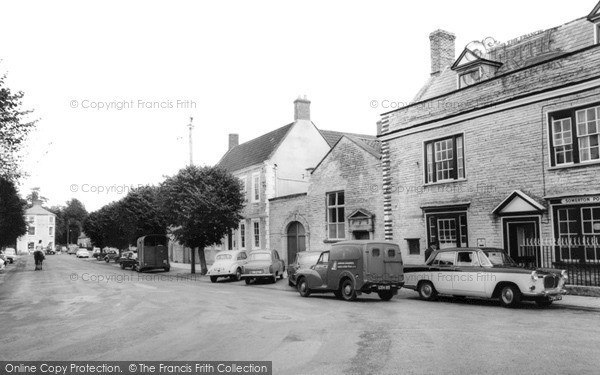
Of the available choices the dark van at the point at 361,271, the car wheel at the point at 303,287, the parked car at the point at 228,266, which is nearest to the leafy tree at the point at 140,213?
the parked car at the point at 228,266

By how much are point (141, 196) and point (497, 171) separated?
114 feet

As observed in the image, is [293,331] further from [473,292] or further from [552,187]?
[552,187]

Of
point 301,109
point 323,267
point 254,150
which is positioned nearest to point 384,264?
point 323,267

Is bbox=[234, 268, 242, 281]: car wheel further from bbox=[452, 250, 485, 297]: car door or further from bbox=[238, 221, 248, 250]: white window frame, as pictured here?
bbox=[452, 250, 485, 297]: car door

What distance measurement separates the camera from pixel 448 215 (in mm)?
20578

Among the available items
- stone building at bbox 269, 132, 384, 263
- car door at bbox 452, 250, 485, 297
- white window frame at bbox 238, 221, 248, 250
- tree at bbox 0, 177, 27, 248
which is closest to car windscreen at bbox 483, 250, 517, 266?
car door at bbox 452, 250, 485, 297

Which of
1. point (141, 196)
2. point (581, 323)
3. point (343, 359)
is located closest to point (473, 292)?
point (581, 323)

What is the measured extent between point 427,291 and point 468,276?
5.88 feet

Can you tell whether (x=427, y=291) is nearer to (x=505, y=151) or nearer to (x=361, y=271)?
(x=361, y=271)

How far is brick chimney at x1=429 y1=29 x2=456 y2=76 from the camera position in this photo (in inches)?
974

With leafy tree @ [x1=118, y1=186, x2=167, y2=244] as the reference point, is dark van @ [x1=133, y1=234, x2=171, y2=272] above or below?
below

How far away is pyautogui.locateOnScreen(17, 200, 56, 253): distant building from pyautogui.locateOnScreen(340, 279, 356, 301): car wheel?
114215 millimetres

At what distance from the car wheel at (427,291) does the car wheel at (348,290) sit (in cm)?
220

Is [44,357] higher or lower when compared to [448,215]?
lower
